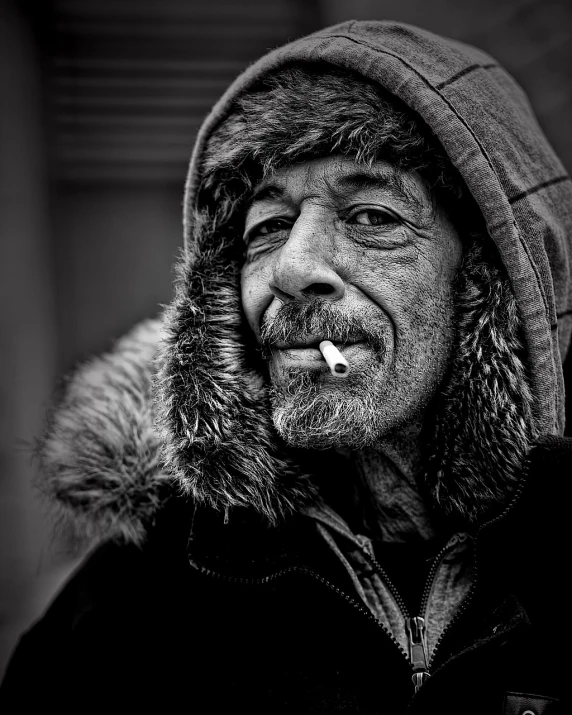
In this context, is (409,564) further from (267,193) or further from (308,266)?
(267,193)

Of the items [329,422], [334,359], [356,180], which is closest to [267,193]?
[356,180]

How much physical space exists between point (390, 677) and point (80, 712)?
0.76 m

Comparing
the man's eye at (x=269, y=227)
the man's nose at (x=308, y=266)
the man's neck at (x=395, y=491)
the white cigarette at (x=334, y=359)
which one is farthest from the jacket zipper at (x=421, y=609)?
the man's eye at (x=269, y=227)

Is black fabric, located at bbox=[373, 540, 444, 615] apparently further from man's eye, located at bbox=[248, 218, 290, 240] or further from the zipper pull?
man's eye, located at bbox=[248, 218, 290, 240]

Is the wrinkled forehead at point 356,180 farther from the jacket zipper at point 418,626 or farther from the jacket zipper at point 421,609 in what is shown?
the jacket zipper at point 418,626

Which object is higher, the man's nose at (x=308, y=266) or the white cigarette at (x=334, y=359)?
the man's nose at (x=308, y=266)

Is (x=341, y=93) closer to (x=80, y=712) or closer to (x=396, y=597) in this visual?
(x=396, y=597)

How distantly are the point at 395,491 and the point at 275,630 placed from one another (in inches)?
16.9

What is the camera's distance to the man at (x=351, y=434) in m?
1.40


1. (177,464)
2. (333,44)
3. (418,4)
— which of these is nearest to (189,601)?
(177,464)

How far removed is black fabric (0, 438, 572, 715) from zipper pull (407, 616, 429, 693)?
2 cm

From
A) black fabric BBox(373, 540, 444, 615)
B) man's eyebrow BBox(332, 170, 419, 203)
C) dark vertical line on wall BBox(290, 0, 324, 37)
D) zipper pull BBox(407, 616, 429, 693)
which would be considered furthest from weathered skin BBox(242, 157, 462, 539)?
dark vertical line on wall BBox(290, 0, 324, 37)

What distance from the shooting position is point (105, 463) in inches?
67.3

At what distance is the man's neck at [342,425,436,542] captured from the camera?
161cm
